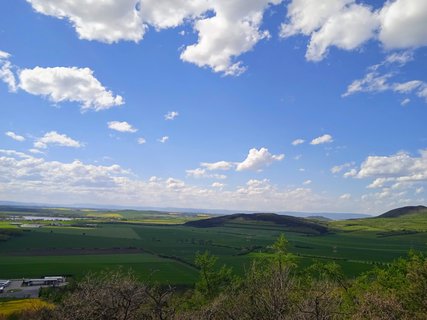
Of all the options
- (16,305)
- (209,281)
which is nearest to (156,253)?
(16,305)

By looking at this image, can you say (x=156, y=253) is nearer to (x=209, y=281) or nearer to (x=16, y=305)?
(x=16, y=305)

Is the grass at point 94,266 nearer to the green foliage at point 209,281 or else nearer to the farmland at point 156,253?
the farmland at point 156,253

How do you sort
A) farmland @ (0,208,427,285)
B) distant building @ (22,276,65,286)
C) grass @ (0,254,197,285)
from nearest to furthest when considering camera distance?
distant building @ (22,276,65,286) < grass @ (0,254,197,285) < farmland @ (0,208,427,285)

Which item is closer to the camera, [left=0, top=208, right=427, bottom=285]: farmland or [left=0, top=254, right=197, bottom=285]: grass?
[left=0, top=254, right=197, bottom=285]: grass

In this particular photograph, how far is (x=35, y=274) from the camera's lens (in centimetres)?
8494

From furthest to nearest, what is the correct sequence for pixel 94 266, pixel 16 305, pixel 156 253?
pixel 156 253
pixel 94 266
pixel 16 305

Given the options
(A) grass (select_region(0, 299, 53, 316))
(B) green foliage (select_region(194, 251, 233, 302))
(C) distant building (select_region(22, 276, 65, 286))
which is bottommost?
(A) grass (select_region(0, 299, 53, 316))

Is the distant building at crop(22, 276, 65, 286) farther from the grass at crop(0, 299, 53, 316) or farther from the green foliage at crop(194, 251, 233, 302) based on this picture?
the green foliage at crop(194, 251, 233, 302)

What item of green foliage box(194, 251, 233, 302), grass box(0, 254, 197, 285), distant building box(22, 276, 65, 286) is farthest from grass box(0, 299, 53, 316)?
grass box(0, 254, 197, 285)

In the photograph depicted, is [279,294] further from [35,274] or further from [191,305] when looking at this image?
[35,274]

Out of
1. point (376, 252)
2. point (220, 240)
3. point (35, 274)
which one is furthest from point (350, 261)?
point (35, 274)

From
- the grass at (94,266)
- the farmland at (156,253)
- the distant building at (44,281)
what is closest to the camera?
the distant building at (44,281)

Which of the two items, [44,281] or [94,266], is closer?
[44,281]

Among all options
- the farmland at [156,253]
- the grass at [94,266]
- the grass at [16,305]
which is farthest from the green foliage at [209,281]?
the grass at [94,266]
